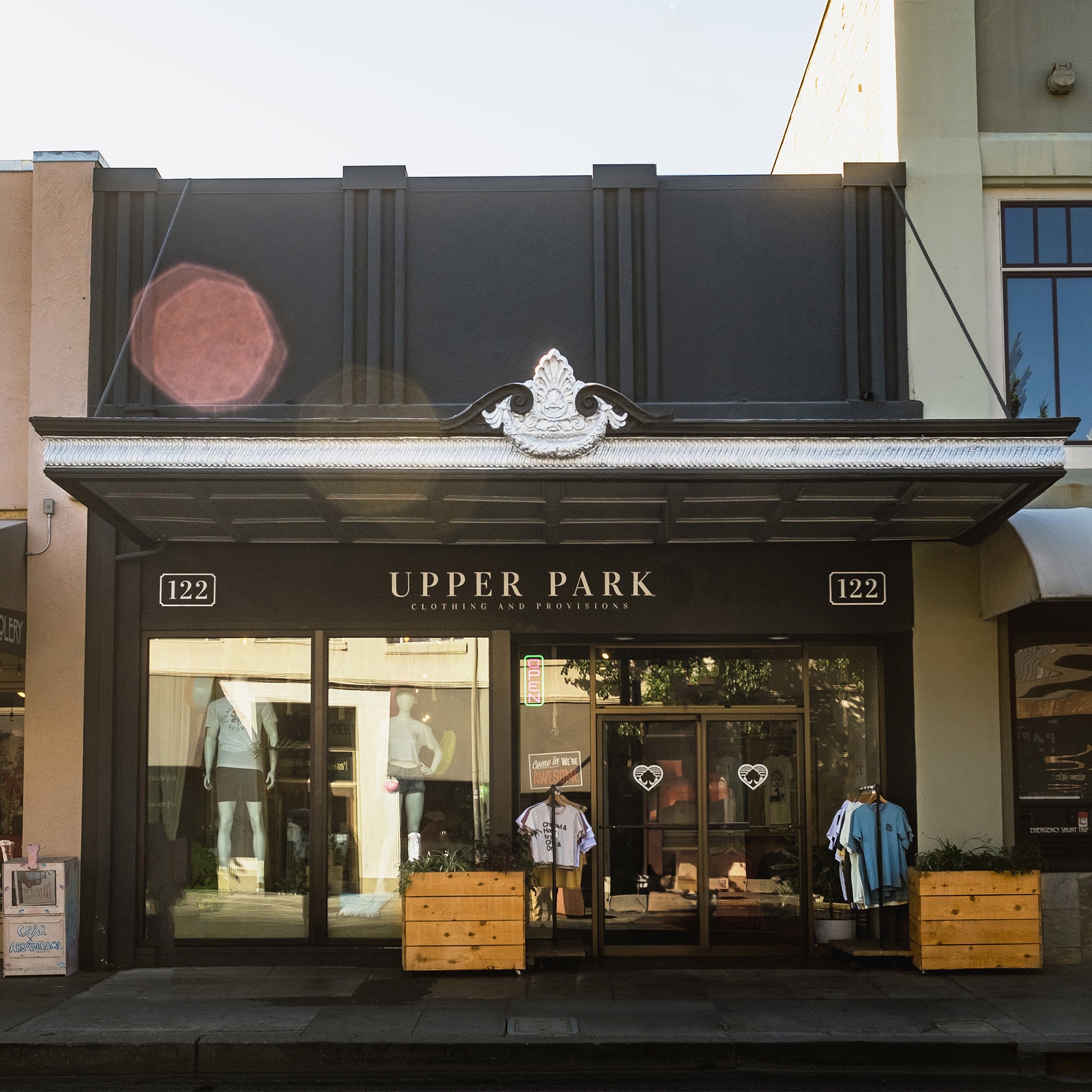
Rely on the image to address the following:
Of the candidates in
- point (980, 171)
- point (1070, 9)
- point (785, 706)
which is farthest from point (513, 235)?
point (1070, 9)

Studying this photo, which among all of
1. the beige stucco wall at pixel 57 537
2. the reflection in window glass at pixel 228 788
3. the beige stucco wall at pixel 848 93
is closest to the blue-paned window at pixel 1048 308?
the beige stucco wall at pixel 848 93

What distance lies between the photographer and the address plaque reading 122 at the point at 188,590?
1045 cm

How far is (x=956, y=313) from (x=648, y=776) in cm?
473

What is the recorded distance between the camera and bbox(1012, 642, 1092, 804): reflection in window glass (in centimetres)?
1059

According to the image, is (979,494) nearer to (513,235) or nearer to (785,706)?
(785,706)

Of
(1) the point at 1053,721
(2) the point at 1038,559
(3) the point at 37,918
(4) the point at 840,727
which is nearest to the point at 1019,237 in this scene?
(2) the point at 1038,559

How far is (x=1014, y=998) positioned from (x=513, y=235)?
737 cm

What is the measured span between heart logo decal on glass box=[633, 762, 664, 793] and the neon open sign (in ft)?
3.43

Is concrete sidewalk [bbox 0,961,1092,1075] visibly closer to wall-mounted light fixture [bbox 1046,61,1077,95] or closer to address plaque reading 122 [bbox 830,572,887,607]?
address plaque reading 122 [bbox 830,572,887,607]

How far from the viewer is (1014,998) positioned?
8938mm

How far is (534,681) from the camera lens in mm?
10891

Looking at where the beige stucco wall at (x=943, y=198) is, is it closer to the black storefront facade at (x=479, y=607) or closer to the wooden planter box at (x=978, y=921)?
the black storefront facade at (x=479, y=607)

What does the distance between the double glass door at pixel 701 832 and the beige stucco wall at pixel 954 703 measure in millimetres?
1150

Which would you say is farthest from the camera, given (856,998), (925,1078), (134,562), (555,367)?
(134,562)
